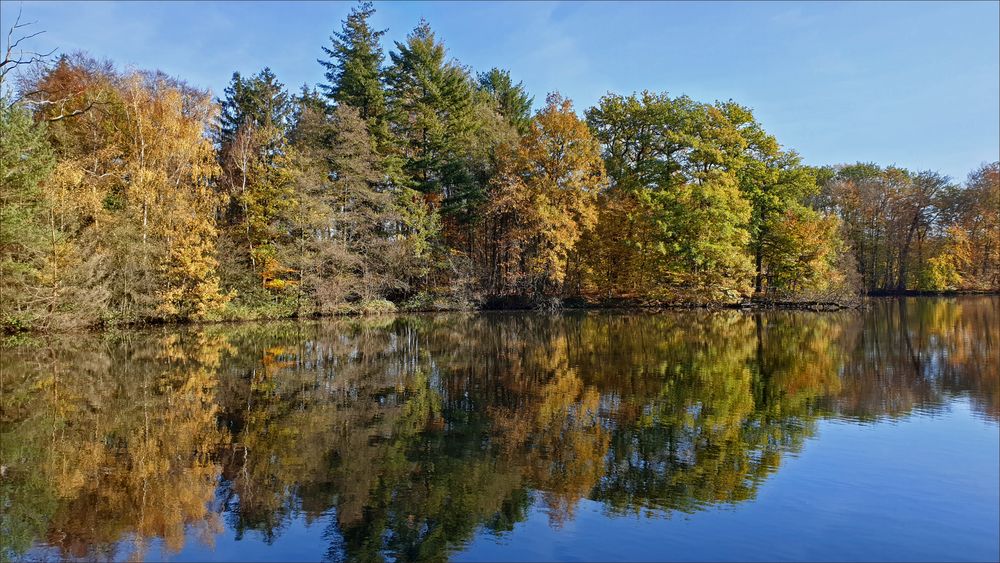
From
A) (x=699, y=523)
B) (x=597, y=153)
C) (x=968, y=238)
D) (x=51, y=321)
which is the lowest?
(x=699, y=523)

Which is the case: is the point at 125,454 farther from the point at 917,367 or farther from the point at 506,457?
the point at 917,367

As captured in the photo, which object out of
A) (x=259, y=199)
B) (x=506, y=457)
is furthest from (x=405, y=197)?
(x=506, y=457)

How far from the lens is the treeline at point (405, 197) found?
2906cm

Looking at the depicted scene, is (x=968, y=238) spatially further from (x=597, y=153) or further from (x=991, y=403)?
(x=991, y=403)

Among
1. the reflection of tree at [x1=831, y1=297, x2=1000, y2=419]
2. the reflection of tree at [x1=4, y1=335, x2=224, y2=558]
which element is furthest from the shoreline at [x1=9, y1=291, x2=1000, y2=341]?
the reflection of tree at [x1=4, y1=335, x2=224, y2=558]

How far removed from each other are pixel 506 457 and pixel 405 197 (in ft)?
102

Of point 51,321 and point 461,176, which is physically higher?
point 461,176

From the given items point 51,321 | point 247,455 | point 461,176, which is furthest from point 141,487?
point 461,176

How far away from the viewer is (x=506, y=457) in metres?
8.66

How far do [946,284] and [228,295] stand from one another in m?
59.8

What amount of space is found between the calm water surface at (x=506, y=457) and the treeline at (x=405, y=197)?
1247cm

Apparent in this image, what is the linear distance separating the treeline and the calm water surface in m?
12.5

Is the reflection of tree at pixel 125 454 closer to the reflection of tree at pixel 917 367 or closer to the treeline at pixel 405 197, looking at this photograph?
the reflection of tree at pixel 917 367

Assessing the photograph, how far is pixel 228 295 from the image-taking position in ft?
101
